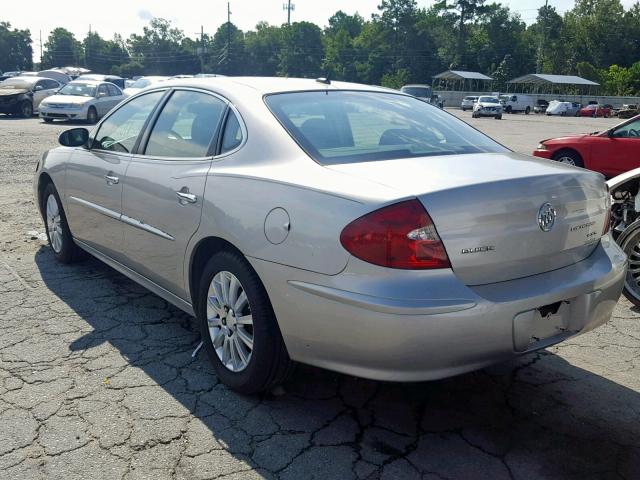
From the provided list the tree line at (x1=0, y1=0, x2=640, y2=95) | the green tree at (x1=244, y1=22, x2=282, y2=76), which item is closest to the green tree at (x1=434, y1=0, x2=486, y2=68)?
the tree line at (x1=0, y1=0, x2=640, y2=95)

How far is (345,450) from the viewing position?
2.77 metres

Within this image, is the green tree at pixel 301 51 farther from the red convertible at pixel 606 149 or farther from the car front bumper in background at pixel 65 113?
the red convertible at pixel 606 149

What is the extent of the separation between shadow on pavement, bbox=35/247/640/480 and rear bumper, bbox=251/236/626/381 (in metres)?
0.40

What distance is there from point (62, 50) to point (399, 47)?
65914mm

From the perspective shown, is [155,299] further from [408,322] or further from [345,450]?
[408,322]

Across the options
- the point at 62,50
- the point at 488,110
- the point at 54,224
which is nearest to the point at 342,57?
the point at 62,50

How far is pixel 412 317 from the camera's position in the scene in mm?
2449

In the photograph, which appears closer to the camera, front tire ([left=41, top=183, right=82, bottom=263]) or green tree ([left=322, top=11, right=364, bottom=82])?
front tire ([left=41, top=183, right=82, bottom=263])

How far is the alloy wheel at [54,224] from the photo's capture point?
5.32 m

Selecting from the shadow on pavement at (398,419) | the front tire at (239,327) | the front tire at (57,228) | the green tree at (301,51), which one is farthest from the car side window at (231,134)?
the green tree at (301,51)

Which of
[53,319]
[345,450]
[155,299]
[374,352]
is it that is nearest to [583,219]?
[374,352]

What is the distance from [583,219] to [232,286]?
176cm

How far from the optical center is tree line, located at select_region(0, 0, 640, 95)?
8819cm

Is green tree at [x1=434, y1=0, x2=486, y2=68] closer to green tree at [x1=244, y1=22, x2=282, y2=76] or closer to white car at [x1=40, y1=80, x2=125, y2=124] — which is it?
green tree at [x1=244, y1=22, x2=282, y2=76]
